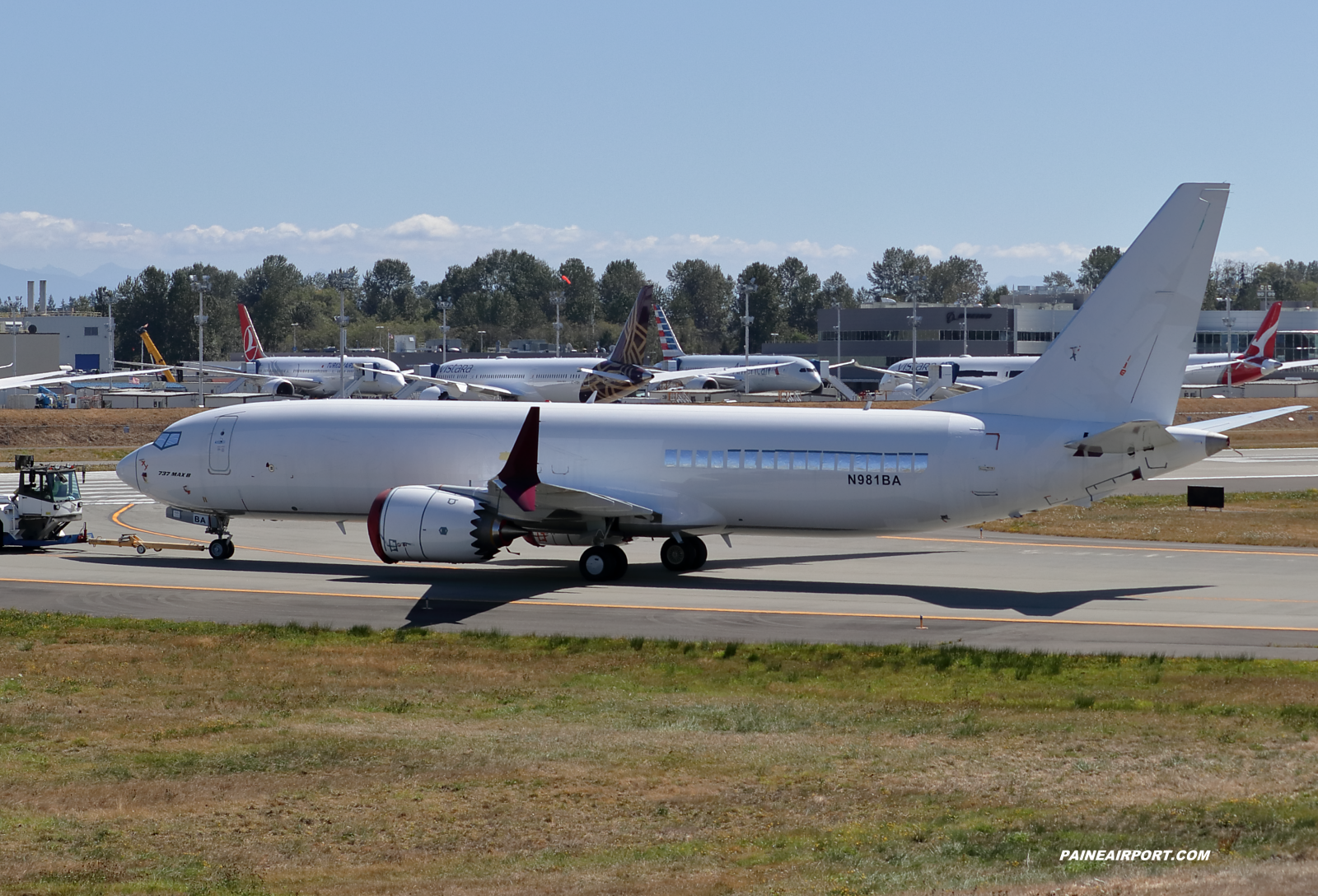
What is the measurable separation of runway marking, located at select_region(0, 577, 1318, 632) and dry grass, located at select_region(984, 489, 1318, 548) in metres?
14.3

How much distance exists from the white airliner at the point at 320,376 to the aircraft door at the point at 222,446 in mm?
74260

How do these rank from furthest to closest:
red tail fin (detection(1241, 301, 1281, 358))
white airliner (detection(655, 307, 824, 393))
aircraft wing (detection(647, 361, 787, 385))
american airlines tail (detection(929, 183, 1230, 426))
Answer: white airliner (detection(655, 307, 824, 393)) → red tail fin (detection(1241, 301, 1281, 358)) → aircraft wing (detection(647, 361, 787, 385)) → american airlines tail (detection(929, 183, 1230, 426))

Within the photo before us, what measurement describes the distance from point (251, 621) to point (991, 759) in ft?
57.2

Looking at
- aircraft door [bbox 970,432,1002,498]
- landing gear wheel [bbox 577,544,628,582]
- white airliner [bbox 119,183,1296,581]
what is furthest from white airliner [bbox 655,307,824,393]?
aircraft door [bbox 970,432,1002,498]

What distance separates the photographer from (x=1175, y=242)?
30.1 metres

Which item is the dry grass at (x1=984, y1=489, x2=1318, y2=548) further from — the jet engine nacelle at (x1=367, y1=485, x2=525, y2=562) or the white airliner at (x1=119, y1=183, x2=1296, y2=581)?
the jet engine nacelle at (x1=367, y1=485, x2=525, y2=562)

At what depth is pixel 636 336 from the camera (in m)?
97.6

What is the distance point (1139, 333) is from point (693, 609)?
12.0 metres

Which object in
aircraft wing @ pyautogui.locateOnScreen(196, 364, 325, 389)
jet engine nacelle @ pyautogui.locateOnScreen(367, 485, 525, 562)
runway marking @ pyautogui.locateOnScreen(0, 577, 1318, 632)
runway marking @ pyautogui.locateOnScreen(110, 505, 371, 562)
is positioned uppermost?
aircraft wing @ pyautogui.locateOnScreen(196, 364, 325, 389)

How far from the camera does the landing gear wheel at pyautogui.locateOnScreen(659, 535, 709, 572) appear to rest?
3531 cm

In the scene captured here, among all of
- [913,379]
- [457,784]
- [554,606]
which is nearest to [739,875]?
[457,784]

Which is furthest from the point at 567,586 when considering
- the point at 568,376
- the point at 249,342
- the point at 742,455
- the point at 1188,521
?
the point at 249,342

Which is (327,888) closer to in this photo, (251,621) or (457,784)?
(457,784)

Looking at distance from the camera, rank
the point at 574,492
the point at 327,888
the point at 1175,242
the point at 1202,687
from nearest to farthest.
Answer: the point at 327,888
the point at 1202,687
the point at 1175,242
the point at 574,492
